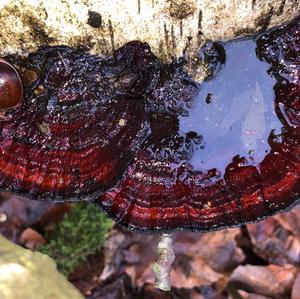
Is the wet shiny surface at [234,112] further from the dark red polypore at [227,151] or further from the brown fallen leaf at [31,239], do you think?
the brown fallen leaf at [31,239]

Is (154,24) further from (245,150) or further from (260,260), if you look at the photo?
(260,260)

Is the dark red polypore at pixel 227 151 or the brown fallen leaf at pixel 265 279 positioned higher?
the dark red polypore at pixel 227 151

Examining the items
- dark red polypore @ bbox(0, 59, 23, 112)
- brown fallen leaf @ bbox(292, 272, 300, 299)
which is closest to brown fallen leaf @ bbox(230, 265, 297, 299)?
brown fallen leaf @ bbox(292, 272, 300, 299)

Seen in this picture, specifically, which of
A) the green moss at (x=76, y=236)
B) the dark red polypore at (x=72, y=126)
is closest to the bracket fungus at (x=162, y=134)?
the dark red polypore at (x=72, y=126)

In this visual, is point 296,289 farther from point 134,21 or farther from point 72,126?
point 134,21

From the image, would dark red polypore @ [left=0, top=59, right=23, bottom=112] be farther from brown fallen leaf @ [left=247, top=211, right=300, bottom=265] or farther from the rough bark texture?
brown fallen leaf @ [left=247, top=211, right=300, bottom=265]
